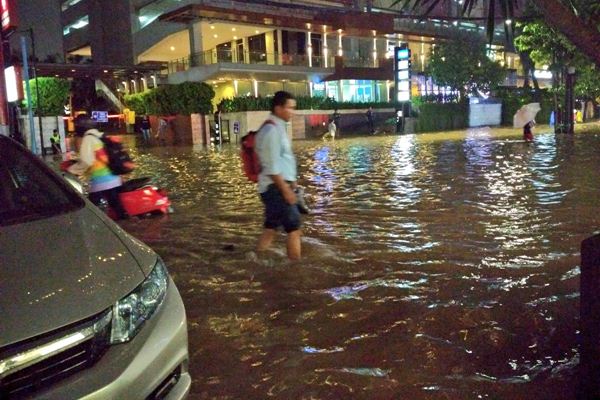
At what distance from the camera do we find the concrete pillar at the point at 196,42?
39.6m

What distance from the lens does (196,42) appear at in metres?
40.3

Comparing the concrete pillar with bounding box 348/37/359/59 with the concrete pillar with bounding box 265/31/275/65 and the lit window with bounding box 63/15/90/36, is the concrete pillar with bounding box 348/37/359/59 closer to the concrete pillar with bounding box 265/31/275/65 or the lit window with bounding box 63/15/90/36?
the concrete pillar with bounding box 265/31/275/65

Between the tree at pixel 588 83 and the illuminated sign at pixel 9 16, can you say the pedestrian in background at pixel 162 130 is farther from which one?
the tree at pixel 588 83

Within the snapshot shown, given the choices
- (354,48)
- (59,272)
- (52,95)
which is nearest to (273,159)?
(59,272)

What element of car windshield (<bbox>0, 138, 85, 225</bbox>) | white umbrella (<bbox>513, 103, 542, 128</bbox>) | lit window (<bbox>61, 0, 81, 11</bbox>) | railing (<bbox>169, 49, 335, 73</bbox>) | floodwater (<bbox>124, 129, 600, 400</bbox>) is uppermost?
lit window (<bbox>61, 0, 81, 11</bbox>)

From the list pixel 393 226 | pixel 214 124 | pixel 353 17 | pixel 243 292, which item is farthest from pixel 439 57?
pixel 243 292

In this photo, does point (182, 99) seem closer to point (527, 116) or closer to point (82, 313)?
point (527, 116)

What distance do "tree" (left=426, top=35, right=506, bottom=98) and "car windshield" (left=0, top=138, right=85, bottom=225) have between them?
42.1 meters

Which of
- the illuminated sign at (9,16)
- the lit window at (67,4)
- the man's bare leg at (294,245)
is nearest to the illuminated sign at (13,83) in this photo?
the illuminated sign at (9,16)

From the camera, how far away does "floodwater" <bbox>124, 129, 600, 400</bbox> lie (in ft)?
11.7

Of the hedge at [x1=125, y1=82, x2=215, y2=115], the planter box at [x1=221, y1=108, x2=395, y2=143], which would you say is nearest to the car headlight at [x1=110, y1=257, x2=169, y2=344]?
the planter box at [x1=221, y1=108, x2=395, y2=143]

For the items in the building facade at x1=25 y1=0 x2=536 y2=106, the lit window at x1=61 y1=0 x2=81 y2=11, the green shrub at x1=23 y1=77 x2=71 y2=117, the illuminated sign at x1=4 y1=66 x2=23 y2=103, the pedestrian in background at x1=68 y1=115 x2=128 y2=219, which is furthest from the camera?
the lit window at x1=61 y1=0 x2=81 y2=11

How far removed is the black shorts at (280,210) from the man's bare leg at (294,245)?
0.14 meters

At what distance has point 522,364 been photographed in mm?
3656
